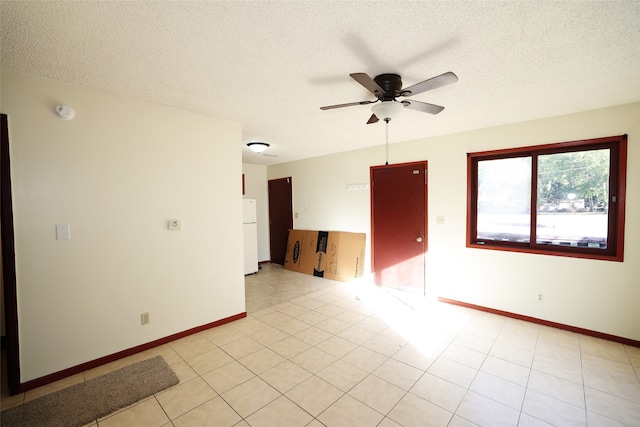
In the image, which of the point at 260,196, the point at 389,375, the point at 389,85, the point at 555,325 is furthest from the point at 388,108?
the point at 260,196

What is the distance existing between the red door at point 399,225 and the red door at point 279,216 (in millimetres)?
2279

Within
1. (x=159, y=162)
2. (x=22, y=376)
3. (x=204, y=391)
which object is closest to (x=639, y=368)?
(x=204, y=391)

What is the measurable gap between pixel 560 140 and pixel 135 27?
4.10 meters

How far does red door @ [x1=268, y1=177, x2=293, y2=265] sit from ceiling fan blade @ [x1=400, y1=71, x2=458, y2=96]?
4.53m

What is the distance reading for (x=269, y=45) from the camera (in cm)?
171

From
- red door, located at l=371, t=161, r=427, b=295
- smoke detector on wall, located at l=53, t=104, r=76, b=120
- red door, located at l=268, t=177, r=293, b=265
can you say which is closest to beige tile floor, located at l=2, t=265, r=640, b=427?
red door, located at l=371, t=161, r=427, b=295

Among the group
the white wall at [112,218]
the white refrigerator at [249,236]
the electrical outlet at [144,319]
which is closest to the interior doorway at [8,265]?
the white wall at [112,218]

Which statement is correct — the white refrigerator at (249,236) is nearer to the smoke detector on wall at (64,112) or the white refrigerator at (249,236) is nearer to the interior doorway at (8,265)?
the smoke detector on wall at (64,112)

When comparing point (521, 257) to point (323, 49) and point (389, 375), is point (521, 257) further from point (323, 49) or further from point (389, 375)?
point (323, 49)

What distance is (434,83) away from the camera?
5.83ft

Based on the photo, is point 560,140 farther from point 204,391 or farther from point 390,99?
point 204,391

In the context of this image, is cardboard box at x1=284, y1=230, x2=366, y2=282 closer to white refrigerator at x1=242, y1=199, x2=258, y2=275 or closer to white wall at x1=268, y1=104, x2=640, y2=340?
white wall at x1=268, y1=104, x2=640, y2=340

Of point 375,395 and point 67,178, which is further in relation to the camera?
point 67,178

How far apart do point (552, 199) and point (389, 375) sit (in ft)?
9.29
